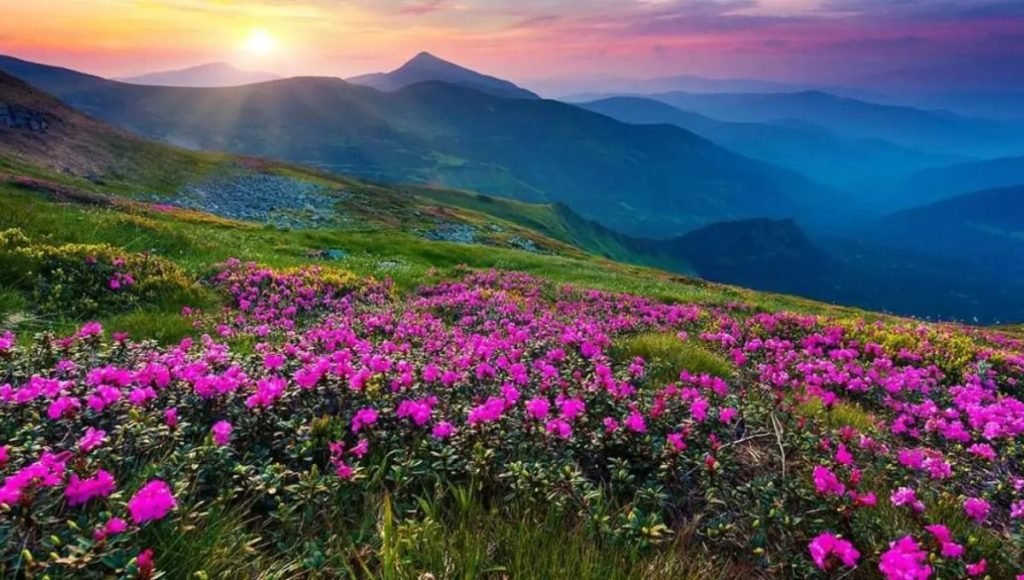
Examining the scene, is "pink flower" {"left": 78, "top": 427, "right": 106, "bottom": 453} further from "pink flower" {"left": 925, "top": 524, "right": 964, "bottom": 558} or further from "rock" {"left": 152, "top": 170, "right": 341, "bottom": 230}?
"rock" {"left": 152, "top": 170, "right": 341, "bottom": 230}

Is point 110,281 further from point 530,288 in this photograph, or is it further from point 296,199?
point 296,199

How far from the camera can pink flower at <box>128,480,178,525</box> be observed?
8.73 ft

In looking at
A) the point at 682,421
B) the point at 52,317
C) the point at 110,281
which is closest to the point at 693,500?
the point at 682,421

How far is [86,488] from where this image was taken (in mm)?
2811

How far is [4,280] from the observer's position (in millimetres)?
9961

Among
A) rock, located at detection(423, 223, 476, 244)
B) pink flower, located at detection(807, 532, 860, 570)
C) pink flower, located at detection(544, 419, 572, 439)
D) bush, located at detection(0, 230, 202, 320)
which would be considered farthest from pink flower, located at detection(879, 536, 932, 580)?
rock, located at detection(423, 223, 476, 244)

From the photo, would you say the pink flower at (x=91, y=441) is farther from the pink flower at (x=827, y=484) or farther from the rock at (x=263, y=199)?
the rock at (x=263, y=199)

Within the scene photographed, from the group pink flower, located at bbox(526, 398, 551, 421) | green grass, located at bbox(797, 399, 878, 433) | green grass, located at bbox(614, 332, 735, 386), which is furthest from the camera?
green grass, located at bbox(614, 332, 735, 386)

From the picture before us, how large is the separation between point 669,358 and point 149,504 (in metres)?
6.87

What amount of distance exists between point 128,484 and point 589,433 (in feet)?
10.6

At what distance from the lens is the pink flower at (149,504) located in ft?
8.73

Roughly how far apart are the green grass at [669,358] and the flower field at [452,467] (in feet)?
1.13

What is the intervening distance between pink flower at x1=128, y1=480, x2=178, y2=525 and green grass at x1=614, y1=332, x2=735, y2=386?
18.0 ft

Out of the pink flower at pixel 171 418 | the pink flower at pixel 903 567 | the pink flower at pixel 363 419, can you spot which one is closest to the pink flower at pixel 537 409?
the pink flower at pixel 363 419
